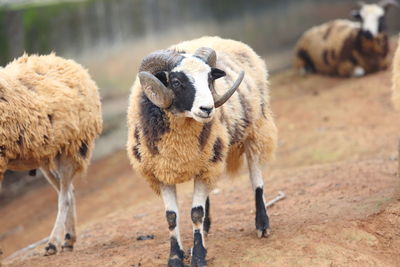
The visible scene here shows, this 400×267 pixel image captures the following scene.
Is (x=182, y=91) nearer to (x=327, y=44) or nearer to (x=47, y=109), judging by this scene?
(x=47, y=109)

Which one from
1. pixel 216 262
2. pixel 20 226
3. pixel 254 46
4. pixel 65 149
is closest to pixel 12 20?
pixel 20 226

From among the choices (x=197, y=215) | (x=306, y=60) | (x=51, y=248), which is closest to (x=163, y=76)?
(x=197, y=215)

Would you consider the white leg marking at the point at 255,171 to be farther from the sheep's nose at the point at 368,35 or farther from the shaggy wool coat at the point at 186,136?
the sheep's nose at the point at 368,35

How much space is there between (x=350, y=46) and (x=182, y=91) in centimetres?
1181

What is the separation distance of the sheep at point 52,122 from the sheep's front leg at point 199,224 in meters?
2.00

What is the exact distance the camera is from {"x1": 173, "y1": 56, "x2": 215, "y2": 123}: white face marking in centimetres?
599

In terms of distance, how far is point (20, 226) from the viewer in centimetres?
1270

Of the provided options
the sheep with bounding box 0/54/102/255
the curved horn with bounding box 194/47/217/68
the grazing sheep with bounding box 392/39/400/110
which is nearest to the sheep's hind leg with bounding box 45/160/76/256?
the sheep with bounding box 0/54/102/255

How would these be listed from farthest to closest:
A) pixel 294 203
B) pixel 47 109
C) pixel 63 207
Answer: pixel 294 203, pixel 63 207, pixel 47 109

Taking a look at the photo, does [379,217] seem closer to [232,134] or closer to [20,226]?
[232,134]

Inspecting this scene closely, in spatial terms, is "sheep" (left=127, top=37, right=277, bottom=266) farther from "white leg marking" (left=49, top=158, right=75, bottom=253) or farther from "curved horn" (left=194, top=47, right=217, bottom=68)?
"white leg marking" (left=49, top=158, right=75, bottom=253)

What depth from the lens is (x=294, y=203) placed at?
862 centimetres

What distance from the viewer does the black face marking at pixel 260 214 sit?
23.7 feet

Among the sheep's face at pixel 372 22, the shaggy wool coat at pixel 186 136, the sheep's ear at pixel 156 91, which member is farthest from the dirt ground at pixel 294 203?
the sheep's ear at pixel 156 91
